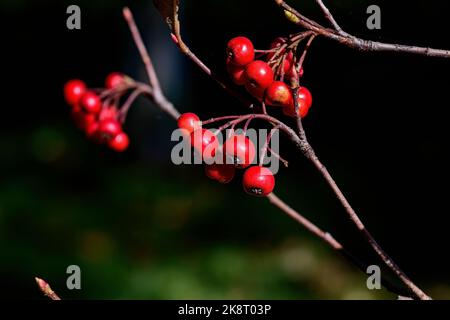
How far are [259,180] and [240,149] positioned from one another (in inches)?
2.5

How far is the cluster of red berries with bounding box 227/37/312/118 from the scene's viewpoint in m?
0.74

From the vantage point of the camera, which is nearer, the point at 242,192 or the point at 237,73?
the point at 237,73

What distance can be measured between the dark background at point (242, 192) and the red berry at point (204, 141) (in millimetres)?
1695

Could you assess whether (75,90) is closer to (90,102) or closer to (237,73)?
(90,102)

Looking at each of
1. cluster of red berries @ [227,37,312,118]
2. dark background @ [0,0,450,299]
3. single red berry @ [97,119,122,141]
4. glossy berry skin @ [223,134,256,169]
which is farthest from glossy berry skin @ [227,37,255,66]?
dark background @ [0,0,450,299]

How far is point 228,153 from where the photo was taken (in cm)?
77

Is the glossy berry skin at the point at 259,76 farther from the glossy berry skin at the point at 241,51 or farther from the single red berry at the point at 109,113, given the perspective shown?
the single red berry at the point at 109,113

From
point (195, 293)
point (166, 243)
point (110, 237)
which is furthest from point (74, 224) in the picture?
point (195, 293)

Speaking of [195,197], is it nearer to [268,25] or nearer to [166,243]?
[166,243]

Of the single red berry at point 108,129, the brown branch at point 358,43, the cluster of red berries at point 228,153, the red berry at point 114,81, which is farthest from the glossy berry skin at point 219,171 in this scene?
the red berry at point 114,81

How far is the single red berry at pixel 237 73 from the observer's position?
792 millimetres

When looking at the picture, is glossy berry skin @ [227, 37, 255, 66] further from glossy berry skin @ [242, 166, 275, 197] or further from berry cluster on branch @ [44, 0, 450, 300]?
glossy berry skin @ [242, 166, 275, 197]

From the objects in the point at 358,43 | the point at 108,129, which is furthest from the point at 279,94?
the point at 108,129

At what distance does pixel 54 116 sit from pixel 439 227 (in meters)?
4.40
